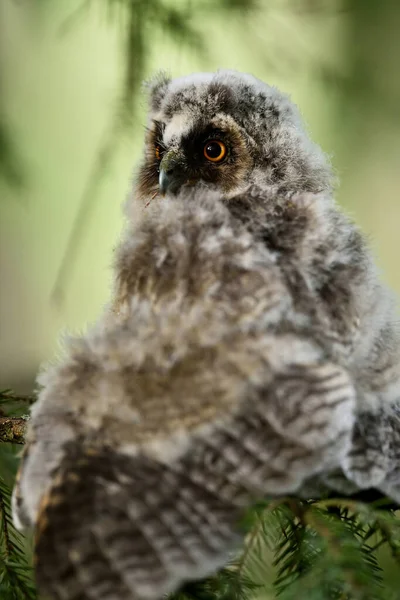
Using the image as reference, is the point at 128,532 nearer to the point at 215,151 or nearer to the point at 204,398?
the point at 204,398

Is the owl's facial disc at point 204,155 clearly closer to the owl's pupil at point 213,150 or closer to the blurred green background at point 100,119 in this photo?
the owl's pupil at point 213,150

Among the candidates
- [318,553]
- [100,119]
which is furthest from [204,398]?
[100,119]

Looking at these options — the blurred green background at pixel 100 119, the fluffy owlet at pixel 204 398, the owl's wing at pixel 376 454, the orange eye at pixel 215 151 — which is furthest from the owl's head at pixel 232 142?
the blurred green background at pixel 100 119

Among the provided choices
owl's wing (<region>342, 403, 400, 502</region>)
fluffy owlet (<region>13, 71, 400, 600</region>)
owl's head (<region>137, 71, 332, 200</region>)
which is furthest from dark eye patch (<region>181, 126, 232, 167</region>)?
owl's wing (<region>342, 403, 400, 502</region>)

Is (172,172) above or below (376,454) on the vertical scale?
above

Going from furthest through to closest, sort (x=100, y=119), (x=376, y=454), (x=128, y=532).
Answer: (x=100, y=119) → (x=376, y=454) → (x=128, y=532)

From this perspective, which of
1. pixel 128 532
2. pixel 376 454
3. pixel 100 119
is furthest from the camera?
pixel 100 119

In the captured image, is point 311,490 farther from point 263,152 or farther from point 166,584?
point 263,152

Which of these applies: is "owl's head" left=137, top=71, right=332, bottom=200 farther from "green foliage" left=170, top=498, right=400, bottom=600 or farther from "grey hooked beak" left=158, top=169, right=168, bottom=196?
"green foliage" left=170, top=498, right=400, bottom=600
